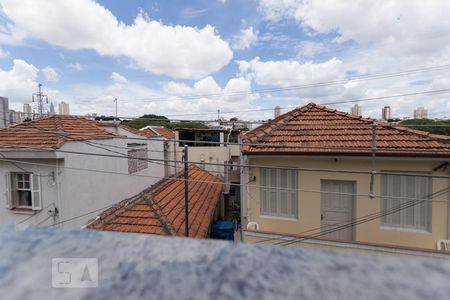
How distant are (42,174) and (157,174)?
27.0 ft

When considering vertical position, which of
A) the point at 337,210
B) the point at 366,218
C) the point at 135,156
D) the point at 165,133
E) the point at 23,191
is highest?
the point at 165,133

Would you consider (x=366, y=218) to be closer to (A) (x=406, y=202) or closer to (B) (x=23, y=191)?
(A) (x=406, y=202)

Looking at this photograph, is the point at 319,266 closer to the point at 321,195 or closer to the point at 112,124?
the point at 321,195

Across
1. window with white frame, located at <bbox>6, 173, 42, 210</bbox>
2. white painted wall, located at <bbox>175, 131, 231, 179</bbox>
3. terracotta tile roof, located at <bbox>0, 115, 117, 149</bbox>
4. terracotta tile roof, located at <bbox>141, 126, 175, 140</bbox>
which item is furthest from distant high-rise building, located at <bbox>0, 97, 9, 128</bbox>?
white painted wall, located at <bbox>175, 131, 231, 179</bbox>

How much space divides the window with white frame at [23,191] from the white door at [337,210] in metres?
7.52

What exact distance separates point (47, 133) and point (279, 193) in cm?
653

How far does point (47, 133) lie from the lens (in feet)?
25.5

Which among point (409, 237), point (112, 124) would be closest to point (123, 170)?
point (112, 124)

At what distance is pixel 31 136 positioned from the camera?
8453mm

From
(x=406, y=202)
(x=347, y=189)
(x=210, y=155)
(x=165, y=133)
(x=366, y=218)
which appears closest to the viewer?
(x=406, y=202)

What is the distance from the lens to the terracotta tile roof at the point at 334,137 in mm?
5674

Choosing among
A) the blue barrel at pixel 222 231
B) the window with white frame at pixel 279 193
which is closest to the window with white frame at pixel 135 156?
the blue barrel at pixel 222 231

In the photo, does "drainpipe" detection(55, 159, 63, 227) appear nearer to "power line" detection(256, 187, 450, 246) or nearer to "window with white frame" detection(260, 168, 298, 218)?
"window with white frame" detection(260, 168, 298, 218)

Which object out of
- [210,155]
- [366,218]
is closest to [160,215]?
[366,218]
